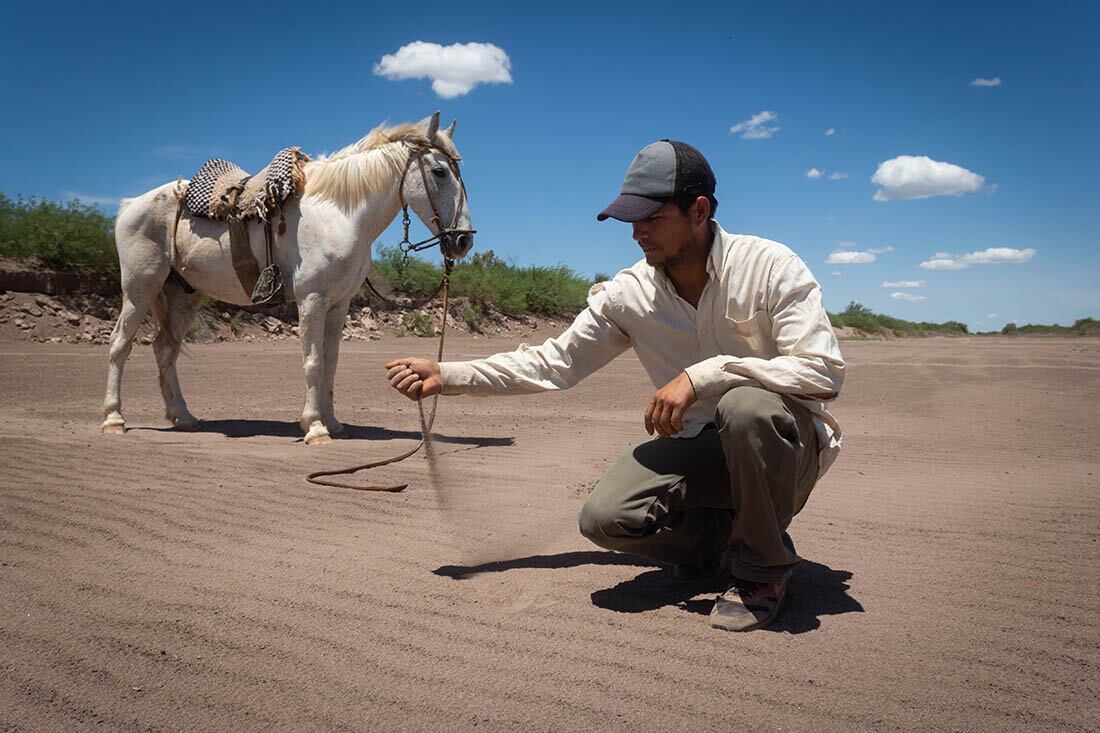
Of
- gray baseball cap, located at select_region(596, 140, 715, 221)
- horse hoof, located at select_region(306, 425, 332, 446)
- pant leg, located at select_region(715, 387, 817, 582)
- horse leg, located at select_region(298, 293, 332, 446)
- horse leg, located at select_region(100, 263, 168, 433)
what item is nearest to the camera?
pant leg, located at select_region(715, 387, 817, 582)

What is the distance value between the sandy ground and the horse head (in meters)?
1.81

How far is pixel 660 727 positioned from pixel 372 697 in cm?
83

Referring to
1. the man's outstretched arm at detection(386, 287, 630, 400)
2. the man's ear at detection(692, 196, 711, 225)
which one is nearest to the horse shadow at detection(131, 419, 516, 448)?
the man's outstretched arm at detection(386, 287, 630, 400)

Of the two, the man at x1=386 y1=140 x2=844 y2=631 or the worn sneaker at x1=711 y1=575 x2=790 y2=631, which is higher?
the man at x1=386 y1=140 x2=844 y2=631

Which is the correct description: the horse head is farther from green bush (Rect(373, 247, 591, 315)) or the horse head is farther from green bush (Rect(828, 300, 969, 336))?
green bush (Rect(828, 300, 969, 336))

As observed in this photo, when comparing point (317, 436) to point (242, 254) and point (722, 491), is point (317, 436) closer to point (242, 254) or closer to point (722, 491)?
point (242, 254)

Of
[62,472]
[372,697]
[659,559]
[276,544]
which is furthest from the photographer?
[62,472]

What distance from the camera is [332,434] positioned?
6.88 meters

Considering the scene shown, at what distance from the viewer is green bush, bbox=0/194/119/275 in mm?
16297

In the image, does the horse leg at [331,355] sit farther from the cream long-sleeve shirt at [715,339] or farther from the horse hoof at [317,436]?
the cream long-sleeve shirt at [715,339]

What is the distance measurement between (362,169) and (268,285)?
129 cm

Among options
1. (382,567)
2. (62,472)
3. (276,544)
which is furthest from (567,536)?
(62,472)

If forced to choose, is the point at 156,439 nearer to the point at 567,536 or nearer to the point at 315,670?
the point at 567,536

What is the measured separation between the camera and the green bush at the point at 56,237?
16297mm
